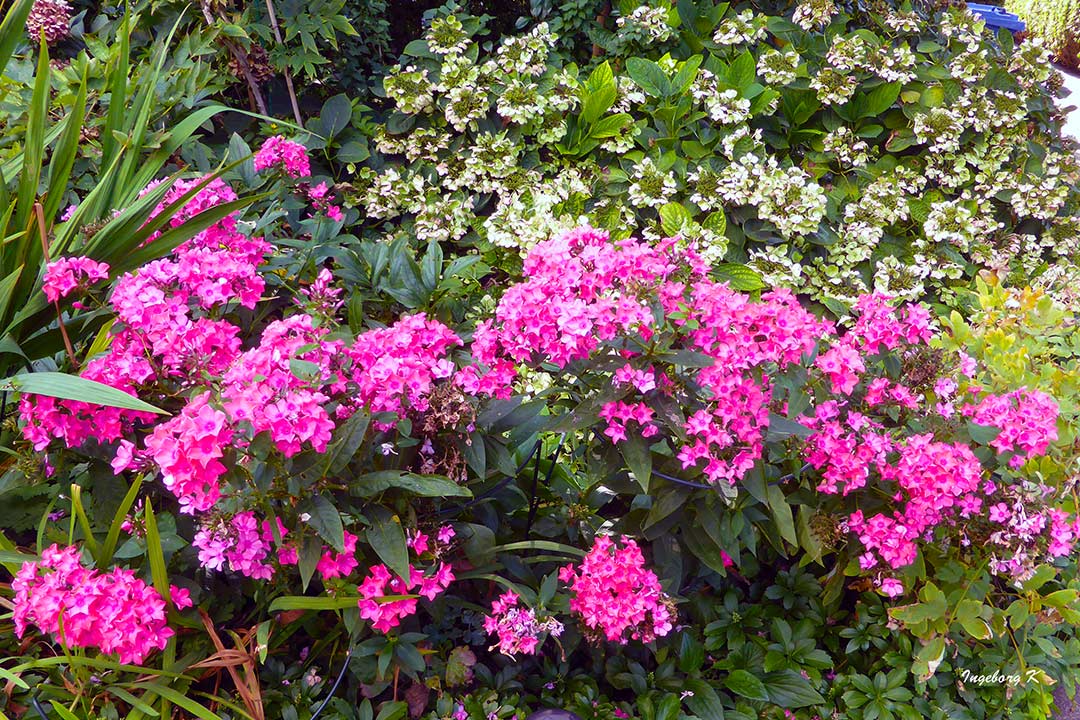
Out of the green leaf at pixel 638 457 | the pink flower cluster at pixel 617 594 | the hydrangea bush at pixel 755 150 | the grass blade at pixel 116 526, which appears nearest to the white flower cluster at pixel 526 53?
the hydrangea bush at pixel 755 150

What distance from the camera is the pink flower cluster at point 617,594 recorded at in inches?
60.6

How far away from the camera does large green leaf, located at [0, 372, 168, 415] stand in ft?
4.30

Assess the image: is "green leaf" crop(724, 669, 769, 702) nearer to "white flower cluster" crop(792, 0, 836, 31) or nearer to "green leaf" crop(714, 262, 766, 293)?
"green leaf" crop(714, 262, 766, 293)

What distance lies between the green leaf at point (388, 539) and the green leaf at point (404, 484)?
0.16 ft

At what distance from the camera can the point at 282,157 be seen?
2426 mm

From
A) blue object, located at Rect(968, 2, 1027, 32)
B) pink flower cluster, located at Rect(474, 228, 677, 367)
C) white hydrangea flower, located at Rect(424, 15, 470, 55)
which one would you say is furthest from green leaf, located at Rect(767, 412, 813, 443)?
blue object, located at Rect(968, 2, 1027, 32)

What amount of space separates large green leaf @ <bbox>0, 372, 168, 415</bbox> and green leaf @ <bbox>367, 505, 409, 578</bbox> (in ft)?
1.26

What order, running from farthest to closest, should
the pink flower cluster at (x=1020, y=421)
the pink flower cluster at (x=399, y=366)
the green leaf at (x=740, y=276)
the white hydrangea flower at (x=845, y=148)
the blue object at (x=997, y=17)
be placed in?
1. the blue object at (x=997, y=17)
2. the white hydrangea flower at (x=845, y=148)
3. the green leaf at (x=740, y=276)
4. the pink flower cluster at (x=1020, y=421)
5. the pink flower cluster at (x=399, y=366)

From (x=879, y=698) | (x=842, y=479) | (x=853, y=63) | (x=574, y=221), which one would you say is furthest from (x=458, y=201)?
(x=879, y=698)

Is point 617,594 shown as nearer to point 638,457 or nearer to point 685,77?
point 638,457

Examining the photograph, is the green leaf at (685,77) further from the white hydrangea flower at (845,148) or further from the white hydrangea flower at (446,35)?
the white hydrangea flower at (446,35)

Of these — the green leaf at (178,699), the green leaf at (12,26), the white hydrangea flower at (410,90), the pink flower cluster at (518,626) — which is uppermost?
the green leaf at (12,26)

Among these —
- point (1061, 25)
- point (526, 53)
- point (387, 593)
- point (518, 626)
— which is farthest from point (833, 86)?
point (1061, 25)

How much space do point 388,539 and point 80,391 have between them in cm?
54
